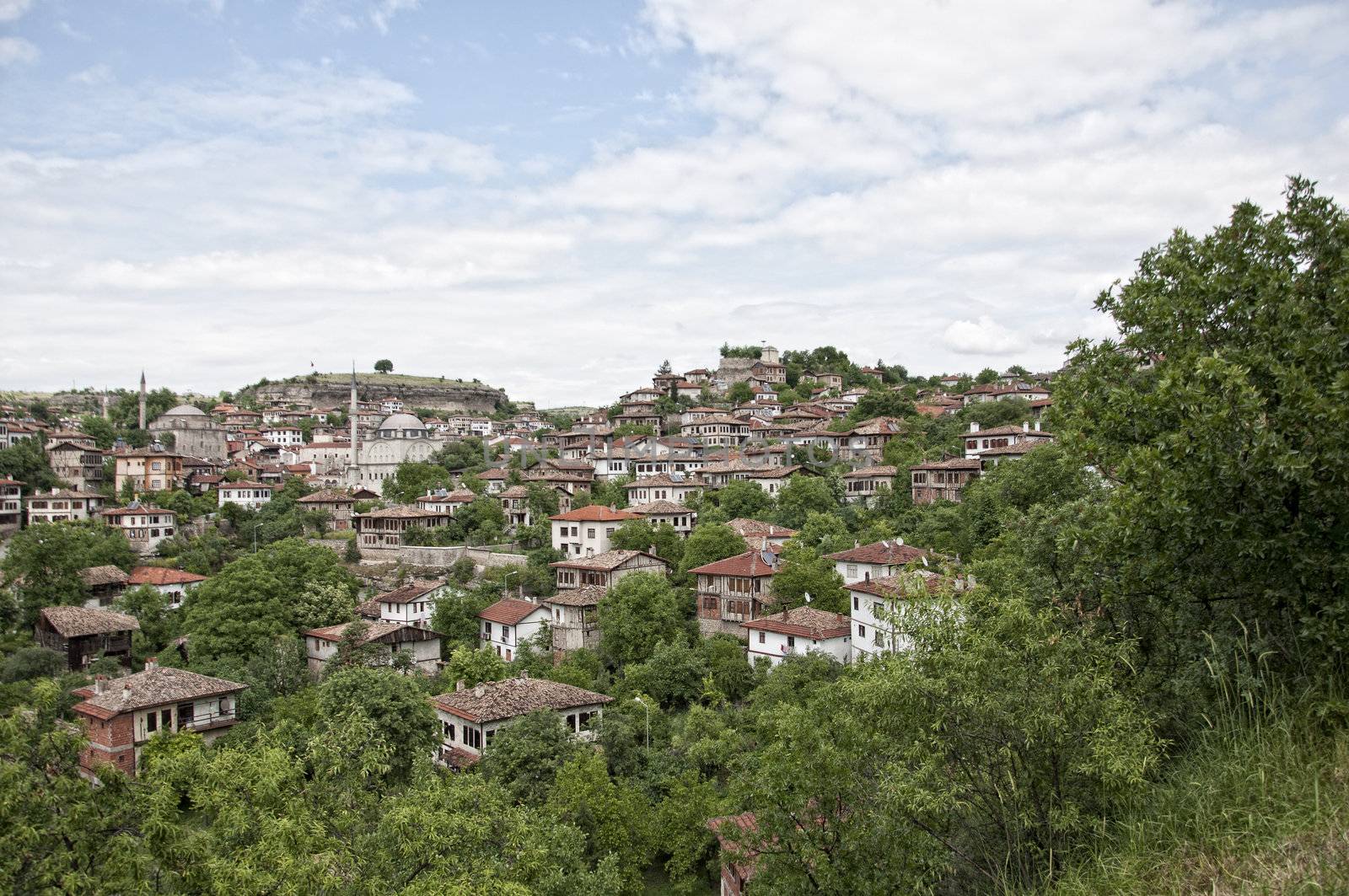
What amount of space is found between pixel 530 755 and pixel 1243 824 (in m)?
17.4

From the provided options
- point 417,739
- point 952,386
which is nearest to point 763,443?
point 952,386

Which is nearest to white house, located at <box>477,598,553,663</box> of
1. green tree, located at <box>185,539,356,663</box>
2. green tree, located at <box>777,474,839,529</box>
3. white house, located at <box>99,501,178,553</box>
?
green tree, located at <box>185,539,356,663</box>

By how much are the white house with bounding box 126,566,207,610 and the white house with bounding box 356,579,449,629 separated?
9.69 metres

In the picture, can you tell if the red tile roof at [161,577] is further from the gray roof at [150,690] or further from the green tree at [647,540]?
the green tree at [647,540]

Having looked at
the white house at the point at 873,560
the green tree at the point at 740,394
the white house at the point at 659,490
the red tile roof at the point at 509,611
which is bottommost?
the red tile roof at the point at 509,611

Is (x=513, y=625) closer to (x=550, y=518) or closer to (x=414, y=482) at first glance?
(x=550, y=518)

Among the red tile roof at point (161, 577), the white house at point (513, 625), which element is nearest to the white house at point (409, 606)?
the white house at point (513, 625)

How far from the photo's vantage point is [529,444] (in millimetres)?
70250

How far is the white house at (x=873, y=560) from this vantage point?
93.4 feet

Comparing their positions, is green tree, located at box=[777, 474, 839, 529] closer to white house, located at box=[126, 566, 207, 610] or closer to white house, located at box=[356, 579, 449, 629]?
white house, located at box=[356, 579, 449, 629]

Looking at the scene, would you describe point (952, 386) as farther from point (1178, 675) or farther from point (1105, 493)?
point (1178, 675)

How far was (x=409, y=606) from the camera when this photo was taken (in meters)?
36.5

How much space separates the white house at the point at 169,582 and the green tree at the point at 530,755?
2601cm

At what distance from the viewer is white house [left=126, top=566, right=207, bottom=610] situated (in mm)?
40500
